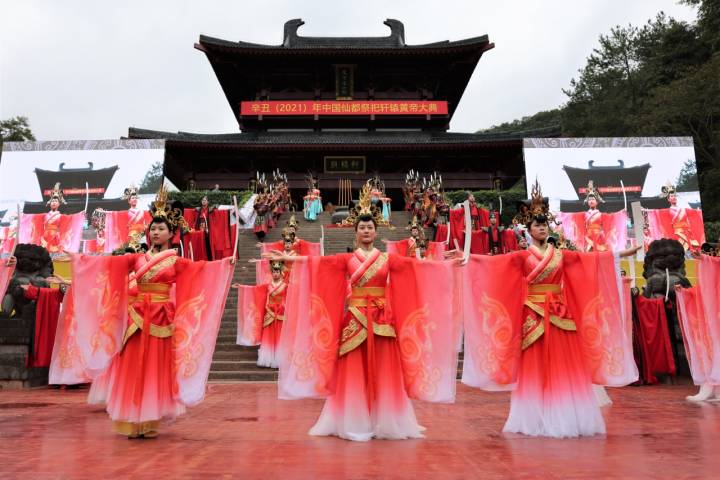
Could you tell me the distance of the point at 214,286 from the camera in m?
4.72

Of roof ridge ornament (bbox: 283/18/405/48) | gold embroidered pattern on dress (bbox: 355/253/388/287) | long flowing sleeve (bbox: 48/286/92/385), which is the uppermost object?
roof ridge ornament (bbox: 283/18/405/48)

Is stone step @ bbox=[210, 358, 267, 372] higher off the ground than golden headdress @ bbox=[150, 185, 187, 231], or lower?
lower

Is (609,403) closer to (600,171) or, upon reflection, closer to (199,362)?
(199,362)

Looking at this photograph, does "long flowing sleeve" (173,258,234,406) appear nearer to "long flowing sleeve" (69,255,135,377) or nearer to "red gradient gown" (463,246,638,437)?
"long flowing sleeve" (69,255,135,377)

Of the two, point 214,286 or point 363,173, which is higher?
point 363,173

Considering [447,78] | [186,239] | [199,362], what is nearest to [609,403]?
[199,362]

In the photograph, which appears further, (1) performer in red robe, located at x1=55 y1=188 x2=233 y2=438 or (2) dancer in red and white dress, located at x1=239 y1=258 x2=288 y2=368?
(2) dancer in red and white dress, located at x1=239 y1=258 x2=288 y2=368

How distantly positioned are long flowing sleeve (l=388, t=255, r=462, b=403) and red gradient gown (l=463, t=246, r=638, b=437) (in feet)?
1.02

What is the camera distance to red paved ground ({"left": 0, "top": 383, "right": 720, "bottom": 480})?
318cm

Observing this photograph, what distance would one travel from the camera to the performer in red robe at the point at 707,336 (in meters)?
6.29

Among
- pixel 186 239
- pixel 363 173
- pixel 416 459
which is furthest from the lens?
pixel 363 173

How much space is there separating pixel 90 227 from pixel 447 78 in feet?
58.6

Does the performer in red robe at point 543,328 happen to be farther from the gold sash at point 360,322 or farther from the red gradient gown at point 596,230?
the red gradient gown at point 596,230

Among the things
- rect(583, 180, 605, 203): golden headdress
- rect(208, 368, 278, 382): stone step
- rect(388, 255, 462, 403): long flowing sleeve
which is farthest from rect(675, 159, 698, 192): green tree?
rect(388, 255, 462, 403): long flowing sleeve
